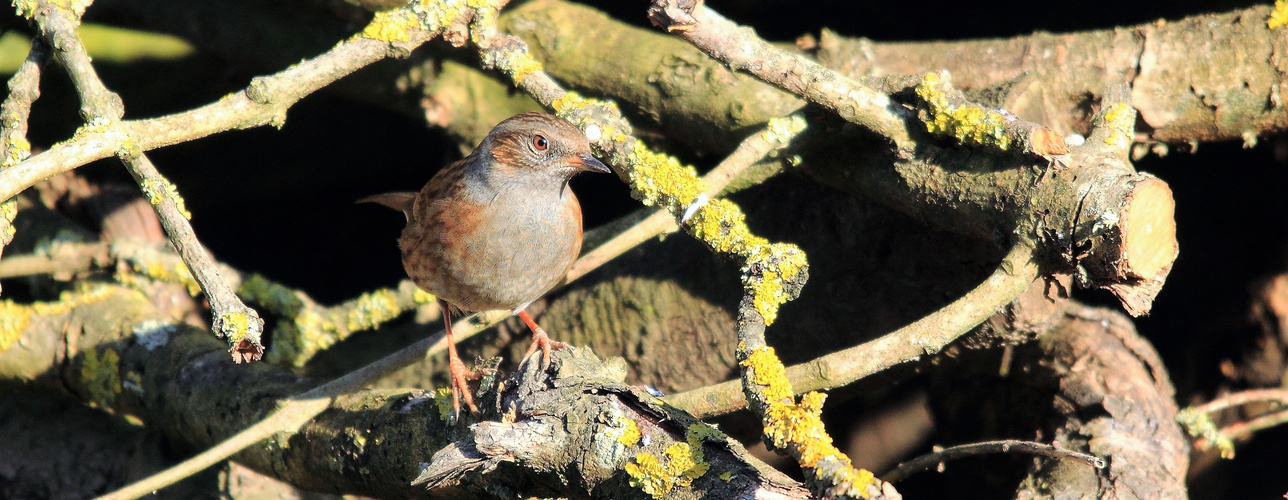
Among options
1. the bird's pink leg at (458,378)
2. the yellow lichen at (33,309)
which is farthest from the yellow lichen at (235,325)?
the yellow lichen at (33,309)

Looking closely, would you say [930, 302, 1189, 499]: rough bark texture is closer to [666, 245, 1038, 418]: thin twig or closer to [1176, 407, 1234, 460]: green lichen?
[1176, 407, 1234, 460]: green lichen

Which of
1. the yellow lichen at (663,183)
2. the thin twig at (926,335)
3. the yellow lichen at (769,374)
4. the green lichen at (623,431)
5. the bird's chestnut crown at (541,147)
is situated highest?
the bird's chestnut crown at (541,147)

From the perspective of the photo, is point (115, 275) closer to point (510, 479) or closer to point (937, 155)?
point (510, 479)

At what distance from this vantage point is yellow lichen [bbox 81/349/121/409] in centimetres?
390

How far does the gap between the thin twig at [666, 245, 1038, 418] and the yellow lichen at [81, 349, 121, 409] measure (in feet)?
9.57

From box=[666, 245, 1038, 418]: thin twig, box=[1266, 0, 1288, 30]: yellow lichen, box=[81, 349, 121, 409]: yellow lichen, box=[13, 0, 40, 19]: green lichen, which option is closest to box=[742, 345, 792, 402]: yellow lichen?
box=[666, 245, 1038, 418]: thin twig

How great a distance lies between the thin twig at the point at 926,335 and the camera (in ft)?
8.26

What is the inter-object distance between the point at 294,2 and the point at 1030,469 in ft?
12.3

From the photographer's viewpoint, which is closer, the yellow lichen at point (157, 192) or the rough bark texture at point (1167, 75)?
the yellow lichen at point (157, 192)

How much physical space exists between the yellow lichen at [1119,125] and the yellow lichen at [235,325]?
239 cm

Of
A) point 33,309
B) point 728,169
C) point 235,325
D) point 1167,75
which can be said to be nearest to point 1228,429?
point 1167,75

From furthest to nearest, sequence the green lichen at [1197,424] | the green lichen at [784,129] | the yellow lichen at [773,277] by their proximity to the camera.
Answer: the green lichen at [1197,424], the green lichen at [784,129], the yellow lichen at [773,277]

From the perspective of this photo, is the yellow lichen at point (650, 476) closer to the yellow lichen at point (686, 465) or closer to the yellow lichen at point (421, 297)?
the yellow lichen at point (686, 465)

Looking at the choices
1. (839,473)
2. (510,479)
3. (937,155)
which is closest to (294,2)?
(510,479)
